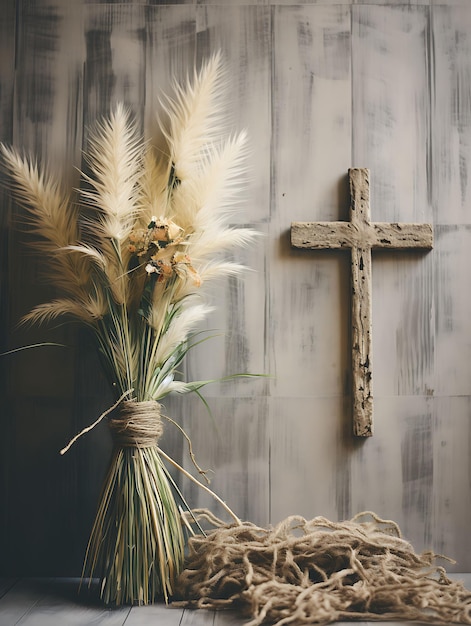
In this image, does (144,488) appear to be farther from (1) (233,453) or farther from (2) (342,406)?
(2) (342,406)

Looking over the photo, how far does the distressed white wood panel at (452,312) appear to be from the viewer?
Answer: 7.03ft

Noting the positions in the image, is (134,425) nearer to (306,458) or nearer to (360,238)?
(306,458)

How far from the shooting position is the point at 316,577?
1.88 m

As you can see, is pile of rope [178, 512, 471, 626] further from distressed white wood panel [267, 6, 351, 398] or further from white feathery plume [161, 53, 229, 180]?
white feathery plume [161, 53, 229, 180]

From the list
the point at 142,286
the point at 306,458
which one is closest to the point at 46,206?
the point at 142,286

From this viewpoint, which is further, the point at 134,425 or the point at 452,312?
the point at 452,312

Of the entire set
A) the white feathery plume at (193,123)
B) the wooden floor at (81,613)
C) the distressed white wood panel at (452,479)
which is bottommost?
the wooden floor at (81,613)

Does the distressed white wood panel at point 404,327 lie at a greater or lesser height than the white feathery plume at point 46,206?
lesser

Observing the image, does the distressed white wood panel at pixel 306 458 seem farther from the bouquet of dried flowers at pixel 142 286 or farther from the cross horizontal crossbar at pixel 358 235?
the cross horizontal crossbar at pixel 358 235

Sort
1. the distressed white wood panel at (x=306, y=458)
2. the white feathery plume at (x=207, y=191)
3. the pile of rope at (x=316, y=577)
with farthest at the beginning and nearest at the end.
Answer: the distressed white wood panel at (x=306, y=458)
the white feathery plume at (x=207, y=191)
the pile of rope at (x=316, y=577)

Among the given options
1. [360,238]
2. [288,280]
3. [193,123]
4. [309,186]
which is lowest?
[288,280]

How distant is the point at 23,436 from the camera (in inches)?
83.7

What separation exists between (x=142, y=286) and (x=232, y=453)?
0.67 meters

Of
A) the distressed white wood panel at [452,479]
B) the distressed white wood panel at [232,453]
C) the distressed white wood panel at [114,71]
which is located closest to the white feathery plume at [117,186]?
the distressed white wood panel at [114,71]
